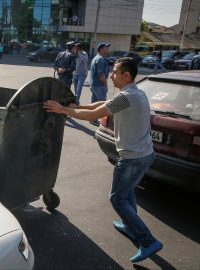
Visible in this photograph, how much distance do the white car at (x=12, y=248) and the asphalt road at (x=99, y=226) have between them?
0.94 meters

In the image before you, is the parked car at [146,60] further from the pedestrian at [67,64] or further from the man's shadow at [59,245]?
the man's shadow at [59,245]

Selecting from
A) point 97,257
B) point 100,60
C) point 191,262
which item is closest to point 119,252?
point 97,257

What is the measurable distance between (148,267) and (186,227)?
0.93 meters

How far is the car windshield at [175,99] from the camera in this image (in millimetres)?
4488

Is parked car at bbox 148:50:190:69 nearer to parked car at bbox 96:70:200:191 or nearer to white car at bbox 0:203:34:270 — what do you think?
parked car at bbox 96:70:200:191

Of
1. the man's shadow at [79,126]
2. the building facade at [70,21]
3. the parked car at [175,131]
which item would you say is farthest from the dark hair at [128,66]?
the building facade at [70,21]

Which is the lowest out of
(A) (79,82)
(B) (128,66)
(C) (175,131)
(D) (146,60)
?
(D) (146,60)

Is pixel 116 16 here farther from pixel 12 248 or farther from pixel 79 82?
pixel 12 248

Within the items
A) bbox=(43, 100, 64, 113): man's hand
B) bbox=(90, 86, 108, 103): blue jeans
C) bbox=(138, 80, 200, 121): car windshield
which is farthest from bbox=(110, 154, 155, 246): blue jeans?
bbox=(90, 86, 108, 103): blue jeans

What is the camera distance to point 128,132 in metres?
3.20

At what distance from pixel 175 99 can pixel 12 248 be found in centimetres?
313

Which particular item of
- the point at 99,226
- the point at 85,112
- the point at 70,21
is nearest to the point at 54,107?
the point at 85,112

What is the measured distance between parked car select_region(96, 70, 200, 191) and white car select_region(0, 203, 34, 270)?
7.17 ft

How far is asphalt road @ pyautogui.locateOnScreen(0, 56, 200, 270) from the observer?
3.40 m
